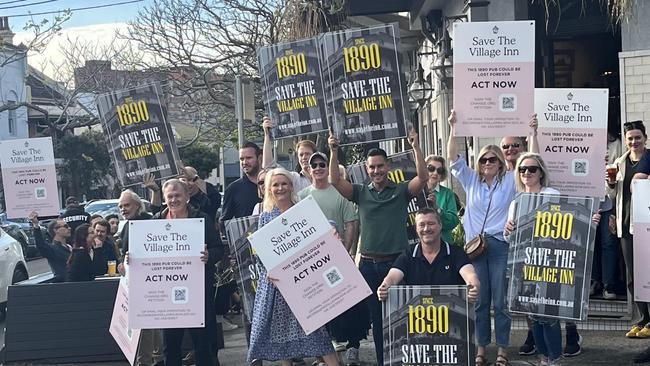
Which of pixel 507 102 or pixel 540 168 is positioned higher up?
pixel 507 102

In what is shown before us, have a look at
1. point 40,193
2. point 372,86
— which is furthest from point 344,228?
point 40,193

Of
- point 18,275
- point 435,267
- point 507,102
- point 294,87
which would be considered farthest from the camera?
point 18,275

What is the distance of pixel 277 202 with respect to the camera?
7.87 metres

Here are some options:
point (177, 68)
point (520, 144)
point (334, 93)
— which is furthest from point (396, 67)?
point (177, 68)

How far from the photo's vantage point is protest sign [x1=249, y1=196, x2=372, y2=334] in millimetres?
7488

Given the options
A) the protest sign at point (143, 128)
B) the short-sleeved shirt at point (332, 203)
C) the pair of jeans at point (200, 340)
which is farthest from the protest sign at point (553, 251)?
the protest sign at point (143, 128)

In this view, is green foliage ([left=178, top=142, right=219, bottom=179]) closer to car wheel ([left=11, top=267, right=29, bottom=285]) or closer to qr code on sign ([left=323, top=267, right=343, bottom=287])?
car wheel ([left=11, top=267, right=29, bottom=285])

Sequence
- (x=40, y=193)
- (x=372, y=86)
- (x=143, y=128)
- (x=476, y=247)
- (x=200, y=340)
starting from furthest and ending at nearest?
(x=40, y=193)
(x=143, y=128)
(x=372, y=86)
(x=200, y=340)
(x=476, y=247)

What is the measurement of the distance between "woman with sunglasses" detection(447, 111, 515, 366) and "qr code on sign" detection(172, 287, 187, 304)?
238cm

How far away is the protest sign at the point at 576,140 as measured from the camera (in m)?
8.81

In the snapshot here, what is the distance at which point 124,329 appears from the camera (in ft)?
29.1

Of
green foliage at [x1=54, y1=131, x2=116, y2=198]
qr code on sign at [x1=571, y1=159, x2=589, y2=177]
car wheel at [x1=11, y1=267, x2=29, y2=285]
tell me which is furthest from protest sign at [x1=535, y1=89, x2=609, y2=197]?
green foliage at [x1=54, y1=131, x2=116, y2=198]

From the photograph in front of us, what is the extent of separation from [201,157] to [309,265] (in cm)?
3977

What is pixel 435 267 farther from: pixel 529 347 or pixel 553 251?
pixel 529 347
